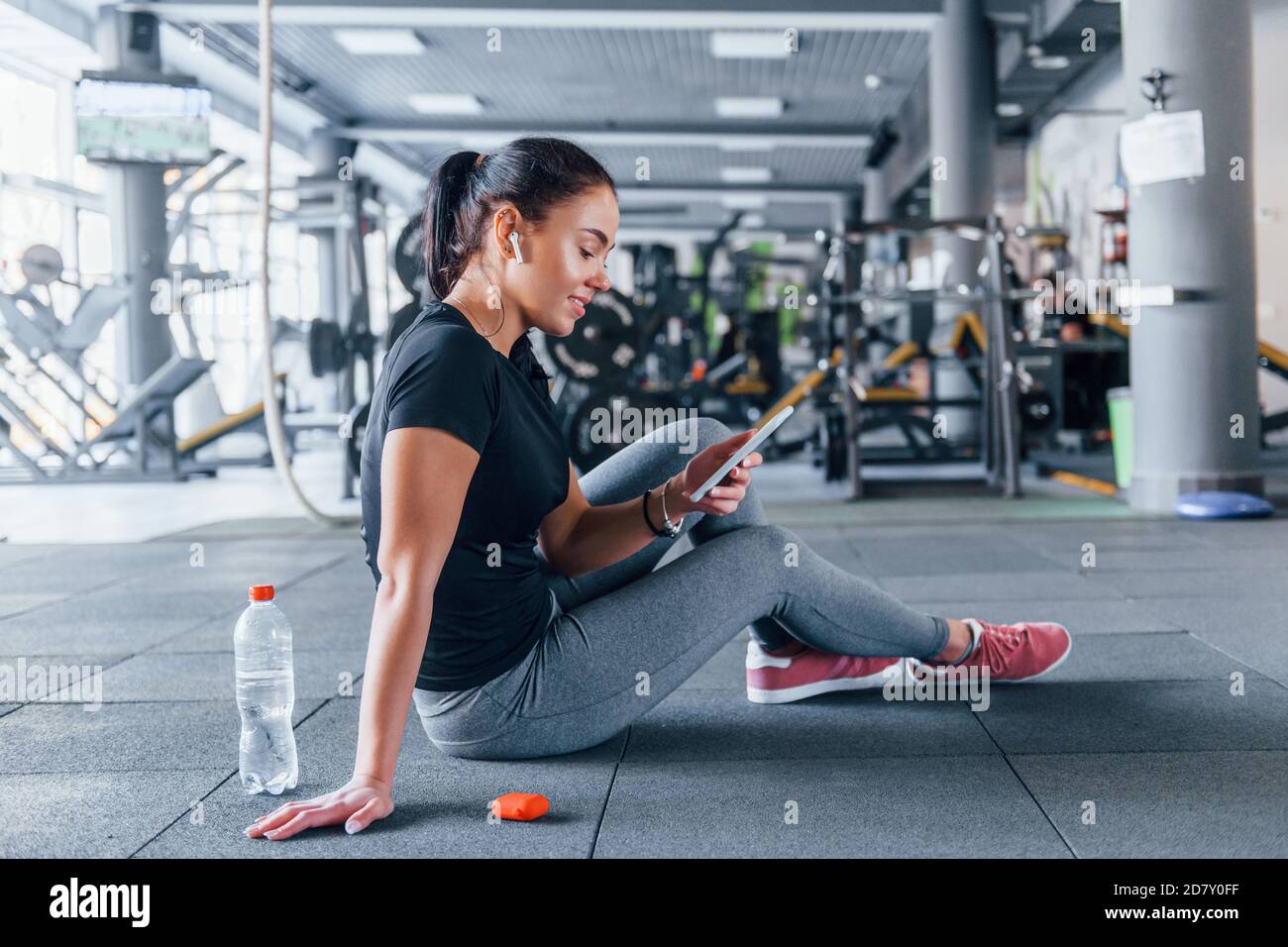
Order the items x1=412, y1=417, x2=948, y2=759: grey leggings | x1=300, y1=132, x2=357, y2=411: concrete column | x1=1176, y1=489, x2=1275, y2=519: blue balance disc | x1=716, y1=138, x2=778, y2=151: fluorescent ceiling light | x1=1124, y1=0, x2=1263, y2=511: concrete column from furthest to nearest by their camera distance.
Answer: x1=716, y1=138, x2=778, y2=151: fluorescent ceiling light
x1=300, y1=132, x2=357, y2=411: concrete column
x1=1124, y1=0, x2=1263, y2=511: concrete column
x1=1176, y1=489, x2=1275, y2=519: blue balance disc
x1=412, y1=417, x2=948, y2=759: grey leggings

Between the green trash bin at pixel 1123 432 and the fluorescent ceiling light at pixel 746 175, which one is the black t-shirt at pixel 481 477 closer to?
the green trash bin at pixel 1123 432

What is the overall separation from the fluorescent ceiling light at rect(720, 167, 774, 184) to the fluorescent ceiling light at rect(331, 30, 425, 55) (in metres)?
6.70

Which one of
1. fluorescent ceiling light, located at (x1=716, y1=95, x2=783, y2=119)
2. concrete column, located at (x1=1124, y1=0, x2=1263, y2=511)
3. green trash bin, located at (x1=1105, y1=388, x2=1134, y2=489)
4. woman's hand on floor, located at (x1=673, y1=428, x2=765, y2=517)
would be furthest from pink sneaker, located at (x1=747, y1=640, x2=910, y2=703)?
fluorescent ceiling light, located at (x1=716, y1=95, x2=783, y2=119)

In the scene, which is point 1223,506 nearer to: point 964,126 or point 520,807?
point 520,807

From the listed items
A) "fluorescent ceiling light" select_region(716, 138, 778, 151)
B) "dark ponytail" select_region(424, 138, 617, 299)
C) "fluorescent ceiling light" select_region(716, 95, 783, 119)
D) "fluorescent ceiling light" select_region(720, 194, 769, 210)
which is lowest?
"dark ponytail" select_region(424, 138, 617, 299)

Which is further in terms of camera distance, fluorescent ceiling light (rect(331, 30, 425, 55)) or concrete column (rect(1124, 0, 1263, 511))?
fluorescent ceiling light (rect(331, 30, 425, 55))

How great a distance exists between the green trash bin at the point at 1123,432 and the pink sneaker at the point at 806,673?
4011 millimetres

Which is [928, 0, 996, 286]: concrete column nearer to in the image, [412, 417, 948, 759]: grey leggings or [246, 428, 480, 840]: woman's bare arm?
[412, 417, 948, 759]: grey leggings

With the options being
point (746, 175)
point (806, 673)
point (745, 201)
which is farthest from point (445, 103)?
point (806, 673)

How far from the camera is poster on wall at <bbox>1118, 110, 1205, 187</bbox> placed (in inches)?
198

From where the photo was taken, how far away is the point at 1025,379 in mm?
6043

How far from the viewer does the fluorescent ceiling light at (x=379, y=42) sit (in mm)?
10609
